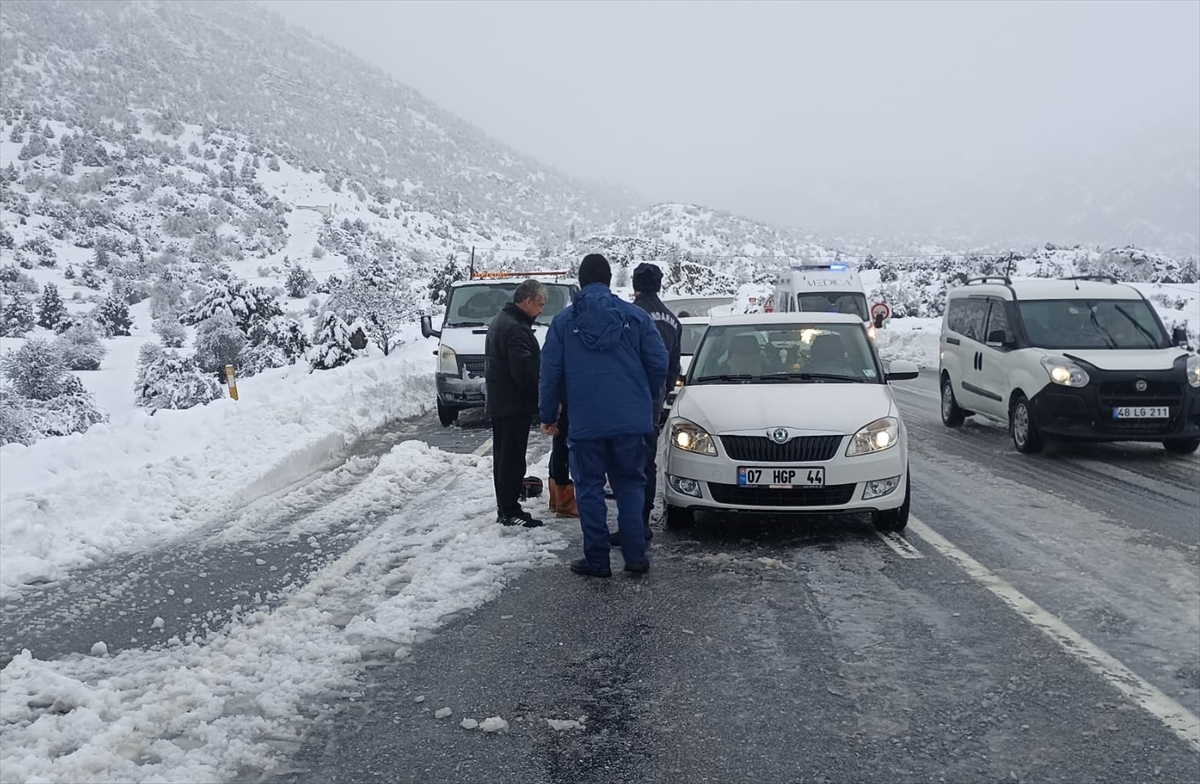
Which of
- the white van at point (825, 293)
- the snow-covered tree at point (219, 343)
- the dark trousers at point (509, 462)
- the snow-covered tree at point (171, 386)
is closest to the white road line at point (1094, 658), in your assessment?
the dark trousers at point (509, 462)

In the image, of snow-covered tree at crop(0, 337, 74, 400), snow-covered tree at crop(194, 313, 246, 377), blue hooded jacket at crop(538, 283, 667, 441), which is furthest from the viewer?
snow-covered tree at crop(194, 313, 246, 377)

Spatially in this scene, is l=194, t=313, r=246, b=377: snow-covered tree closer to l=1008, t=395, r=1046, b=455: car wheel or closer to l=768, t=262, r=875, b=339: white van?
l=768, t=262, r=875, b=339: white van

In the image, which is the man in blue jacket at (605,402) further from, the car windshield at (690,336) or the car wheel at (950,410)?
the car wheel at (950,410)

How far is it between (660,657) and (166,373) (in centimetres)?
Result: 2576

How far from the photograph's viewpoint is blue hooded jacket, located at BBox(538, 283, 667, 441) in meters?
5.67

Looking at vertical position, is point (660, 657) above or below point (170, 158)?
below

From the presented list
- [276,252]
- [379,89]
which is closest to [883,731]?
[276,252]

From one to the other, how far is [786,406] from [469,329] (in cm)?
826

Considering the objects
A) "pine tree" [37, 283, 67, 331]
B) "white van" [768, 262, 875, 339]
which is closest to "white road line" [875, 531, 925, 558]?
"white van" [768, 262, 875, 339]

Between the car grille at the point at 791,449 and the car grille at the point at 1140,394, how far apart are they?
4.98m

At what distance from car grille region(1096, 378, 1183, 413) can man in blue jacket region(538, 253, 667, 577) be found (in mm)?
6309

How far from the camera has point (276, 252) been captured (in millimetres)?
73562

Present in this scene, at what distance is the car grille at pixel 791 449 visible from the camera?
6426 millimetres

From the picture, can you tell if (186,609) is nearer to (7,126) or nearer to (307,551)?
(307,551)
